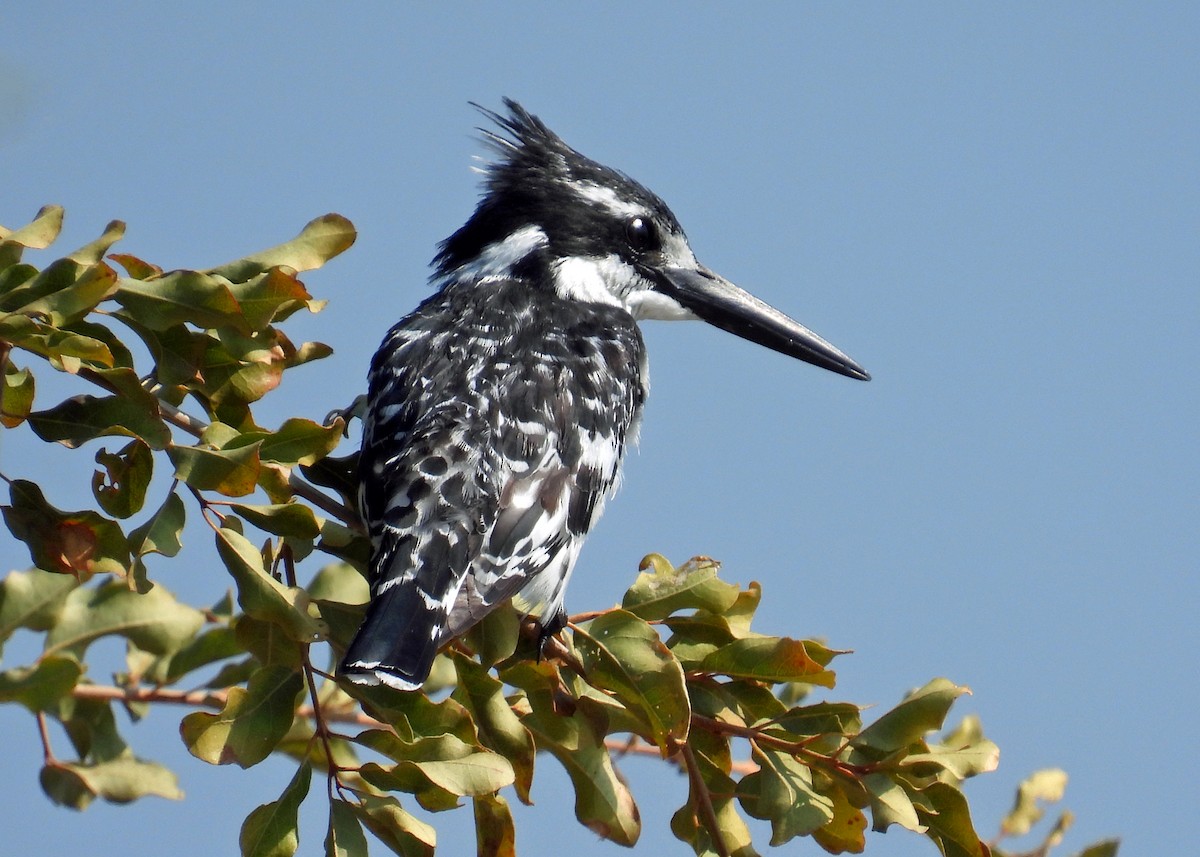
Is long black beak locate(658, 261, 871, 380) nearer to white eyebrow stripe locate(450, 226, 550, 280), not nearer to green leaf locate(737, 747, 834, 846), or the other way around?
white eyebrow stripe locate(450, 226, 550, 280)

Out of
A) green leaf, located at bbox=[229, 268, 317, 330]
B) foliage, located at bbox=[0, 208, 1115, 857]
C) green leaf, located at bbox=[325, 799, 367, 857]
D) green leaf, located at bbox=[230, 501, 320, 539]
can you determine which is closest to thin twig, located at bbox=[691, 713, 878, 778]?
foliage, located at bbox=[0, 208, 1115, 857]

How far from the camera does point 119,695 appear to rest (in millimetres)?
3135

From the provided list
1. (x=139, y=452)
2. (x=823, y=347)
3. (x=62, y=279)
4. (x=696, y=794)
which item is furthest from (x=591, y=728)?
(x=823, y=347)

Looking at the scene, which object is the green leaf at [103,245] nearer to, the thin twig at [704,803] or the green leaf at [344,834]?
the green leaf at [344,834]

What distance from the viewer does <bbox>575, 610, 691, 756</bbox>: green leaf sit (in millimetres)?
2289

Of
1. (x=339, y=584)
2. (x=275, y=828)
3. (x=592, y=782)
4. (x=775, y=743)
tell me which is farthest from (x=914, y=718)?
(x=339, y=584)

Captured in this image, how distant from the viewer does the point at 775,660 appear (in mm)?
2439

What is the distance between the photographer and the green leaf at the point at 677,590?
252 cm

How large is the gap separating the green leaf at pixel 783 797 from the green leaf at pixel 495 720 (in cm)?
40

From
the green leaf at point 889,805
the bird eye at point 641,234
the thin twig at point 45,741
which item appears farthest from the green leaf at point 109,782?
the bird eye at point 641,234

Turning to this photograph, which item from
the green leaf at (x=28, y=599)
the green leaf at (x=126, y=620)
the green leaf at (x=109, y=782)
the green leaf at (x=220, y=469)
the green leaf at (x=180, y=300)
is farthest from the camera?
the green leaf at (x=109, y=782)

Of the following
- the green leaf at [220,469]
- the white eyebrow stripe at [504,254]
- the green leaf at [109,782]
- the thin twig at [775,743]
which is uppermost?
the white eyebrow stripe at [504,254]

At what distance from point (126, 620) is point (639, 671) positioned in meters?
1.21

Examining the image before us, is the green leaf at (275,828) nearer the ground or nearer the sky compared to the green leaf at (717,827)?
nearer the ground
